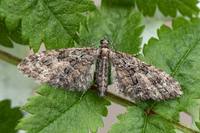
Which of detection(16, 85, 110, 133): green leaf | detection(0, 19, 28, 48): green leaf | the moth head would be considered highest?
detection(0, 19, 28, 48): green leaf

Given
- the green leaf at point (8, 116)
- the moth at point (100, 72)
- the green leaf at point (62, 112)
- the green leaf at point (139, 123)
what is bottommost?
the green leaf at point (8, 116)

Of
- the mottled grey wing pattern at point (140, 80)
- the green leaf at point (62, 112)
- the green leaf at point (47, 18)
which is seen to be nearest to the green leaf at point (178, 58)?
the mottled grey wing pattern at point (140, 80)

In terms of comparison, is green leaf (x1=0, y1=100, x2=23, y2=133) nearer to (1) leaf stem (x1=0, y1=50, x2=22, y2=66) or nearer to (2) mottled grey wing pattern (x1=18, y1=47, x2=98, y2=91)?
(1) leaf stem (x1=0, y1=50, x2=22, y2=66)

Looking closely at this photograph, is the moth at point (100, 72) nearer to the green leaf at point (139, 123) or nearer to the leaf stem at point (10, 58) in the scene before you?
the green leaf at point (139, 123)

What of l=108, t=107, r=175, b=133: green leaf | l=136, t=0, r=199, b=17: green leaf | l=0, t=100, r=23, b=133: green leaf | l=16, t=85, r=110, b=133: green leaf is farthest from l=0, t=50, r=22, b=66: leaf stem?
l=136, t=0, r=199, b=17: green leaf

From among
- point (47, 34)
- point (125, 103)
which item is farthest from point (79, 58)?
point (125, 103)

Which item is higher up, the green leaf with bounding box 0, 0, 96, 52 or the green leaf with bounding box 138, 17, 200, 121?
the green leaf with bounding box 0, 0, 96, 52

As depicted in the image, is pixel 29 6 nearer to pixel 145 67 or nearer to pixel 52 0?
pixel 52 0
